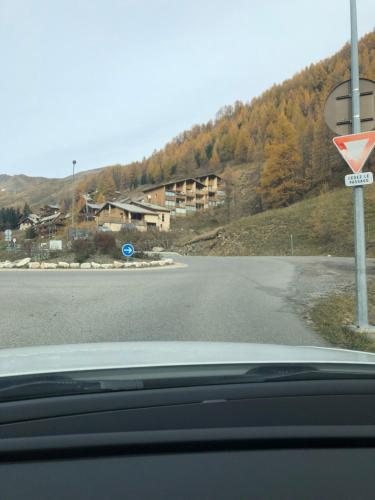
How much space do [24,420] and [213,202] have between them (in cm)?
10674

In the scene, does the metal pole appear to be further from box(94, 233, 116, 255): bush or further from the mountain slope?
the mountain slope

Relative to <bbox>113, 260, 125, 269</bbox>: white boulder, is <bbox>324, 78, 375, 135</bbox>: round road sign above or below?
above

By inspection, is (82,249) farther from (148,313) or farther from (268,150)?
(268,150)

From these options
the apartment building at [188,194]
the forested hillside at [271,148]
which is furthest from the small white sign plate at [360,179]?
the apartment building at [188,194]

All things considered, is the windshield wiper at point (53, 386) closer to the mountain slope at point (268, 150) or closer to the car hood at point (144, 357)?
the car hood at point (144, 357)

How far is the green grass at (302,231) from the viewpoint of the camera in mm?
42272

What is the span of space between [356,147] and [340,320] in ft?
9.75

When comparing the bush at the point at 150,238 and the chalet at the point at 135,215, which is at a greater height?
the chalet at the point at 135,215

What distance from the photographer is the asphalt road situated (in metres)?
6.70

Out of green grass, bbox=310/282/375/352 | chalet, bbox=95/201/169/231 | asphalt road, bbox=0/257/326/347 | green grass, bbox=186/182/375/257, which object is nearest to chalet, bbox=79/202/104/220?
chalet, bbox=95/201/169/231

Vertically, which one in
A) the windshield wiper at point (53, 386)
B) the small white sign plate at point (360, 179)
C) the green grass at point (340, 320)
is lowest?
the green grass at point (340, 320)

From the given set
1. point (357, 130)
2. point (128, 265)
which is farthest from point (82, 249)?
point (357, 130)

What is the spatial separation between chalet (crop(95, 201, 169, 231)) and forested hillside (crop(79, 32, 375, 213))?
721 inches

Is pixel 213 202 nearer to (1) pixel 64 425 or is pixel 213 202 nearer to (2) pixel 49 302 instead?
(2) pixel 49 302
